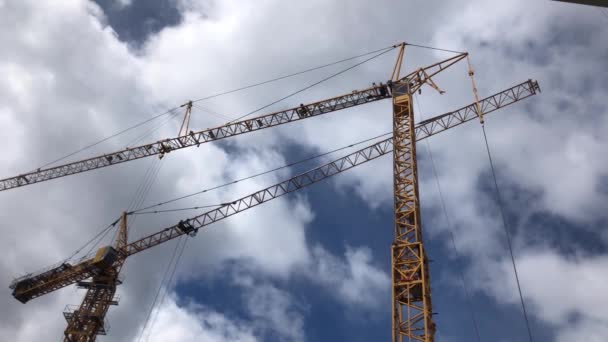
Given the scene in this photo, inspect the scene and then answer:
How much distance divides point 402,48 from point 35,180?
4643cm

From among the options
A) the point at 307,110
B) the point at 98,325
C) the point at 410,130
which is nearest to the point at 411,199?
the point at 410,130

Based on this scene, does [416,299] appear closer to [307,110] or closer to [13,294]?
[307,110]

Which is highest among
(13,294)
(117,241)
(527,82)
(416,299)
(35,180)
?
(527,82)

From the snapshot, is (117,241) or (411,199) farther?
(117,241)

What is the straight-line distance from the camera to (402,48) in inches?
1853

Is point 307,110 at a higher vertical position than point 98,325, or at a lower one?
higher

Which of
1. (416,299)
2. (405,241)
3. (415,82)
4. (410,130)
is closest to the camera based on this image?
(416,299)

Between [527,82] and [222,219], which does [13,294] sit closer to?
[222,219]

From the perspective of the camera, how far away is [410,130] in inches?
1506

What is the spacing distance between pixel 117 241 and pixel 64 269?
19.3ft

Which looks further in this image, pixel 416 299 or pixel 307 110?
pixel 307 110

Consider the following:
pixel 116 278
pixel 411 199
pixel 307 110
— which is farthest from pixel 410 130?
pixel 116 278

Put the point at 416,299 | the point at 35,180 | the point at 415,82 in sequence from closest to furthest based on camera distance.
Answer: the point at 416,299, the point at 415,82, the point at 35,180

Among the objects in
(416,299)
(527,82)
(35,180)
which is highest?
(527,82)
